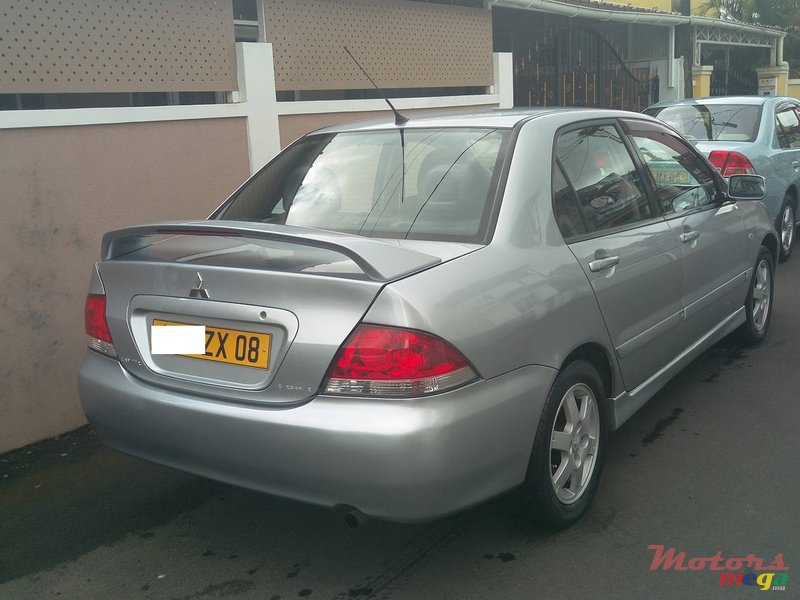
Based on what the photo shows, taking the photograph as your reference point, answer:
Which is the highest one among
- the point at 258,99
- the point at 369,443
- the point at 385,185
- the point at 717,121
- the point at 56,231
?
the point at 258,99

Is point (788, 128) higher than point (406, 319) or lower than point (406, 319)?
higher

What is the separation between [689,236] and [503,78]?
211 inches

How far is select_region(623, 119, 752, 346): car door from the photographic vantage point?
177 inches

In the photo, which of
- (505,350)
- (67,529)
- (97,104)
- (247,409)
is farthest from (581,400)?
(97,104)

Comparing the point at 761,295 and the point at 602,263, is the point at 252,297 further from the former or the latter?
the point at 761,295

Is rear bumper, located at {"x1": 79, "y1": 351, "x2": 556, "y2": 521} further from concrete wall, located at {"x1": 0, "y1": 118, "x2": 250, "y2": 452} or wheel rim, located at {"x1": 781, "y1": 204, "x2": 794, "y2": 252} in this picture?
wheel rim, located at {"x1": 781, "y1": 204, "x2": 794, "y2": 252}

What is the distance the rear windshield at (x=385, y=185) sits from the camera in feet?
11.3

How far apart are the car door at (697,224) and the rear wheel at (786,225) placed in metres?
3.88

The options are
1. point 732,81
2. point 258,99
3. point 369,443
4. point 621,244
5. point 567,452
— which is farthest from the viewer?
point 732,81

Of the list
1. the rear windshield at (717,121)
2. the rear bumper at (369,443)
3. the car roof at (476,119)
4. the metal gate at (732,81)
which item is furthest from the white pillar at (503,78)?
the metal gate at (732,81)

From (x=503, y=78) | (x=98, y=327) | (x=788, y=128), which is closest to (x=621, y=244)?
(x=98, y=327)


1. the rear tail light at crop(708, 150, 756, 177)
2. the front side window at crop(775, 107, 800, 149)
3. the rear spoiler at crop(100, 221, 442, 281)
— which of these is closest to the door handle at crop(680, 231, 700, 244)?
the rear spoiler at crop(100, 221, 442, 281)

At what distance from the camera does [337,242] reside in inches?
115

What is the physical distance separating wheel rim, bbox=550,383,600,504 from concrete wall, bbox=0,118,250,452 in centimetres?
292
